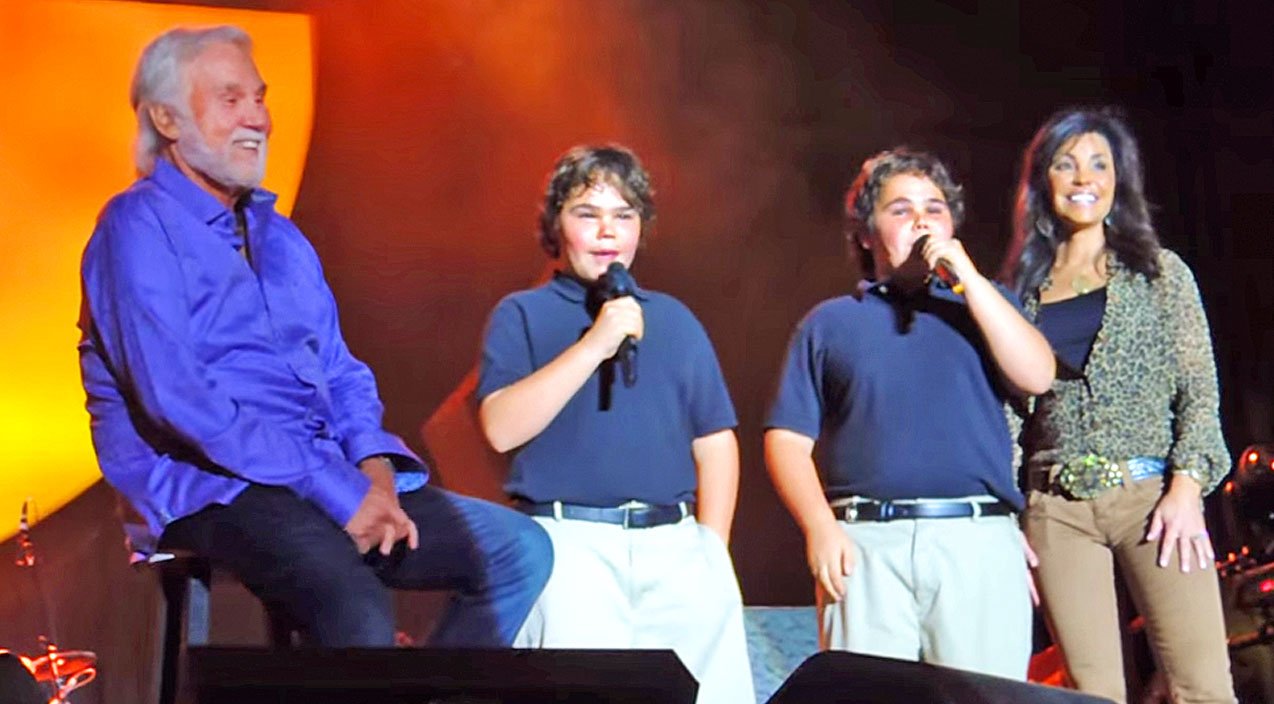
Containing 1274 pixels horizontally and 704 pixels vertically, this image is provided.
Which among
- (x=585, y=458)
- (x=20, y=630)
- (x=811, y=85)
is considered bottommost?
(x=20, y=630)

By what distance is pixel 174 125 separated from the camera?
2.74 m

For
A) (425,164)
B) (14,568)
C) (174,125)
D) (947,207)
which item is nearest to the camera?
(174,125)

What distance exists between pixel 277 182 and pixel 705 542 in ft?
5.74

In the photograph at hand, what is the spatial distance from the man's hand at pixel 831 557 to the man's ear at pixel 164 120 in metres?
1.34

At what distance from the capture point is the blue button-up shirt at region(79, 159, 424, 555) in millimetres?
2447

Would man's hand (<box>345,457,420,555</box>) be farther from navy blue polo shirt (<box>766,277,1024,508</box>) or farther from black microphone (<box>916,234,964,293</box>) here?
black microphone (<box>916,234,964,293</box>)

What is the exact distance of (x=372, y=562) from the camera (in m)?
2.53

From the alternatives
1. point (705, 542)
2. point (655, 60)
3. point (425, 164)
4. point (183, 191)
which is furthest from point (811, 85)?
point (183, 191)

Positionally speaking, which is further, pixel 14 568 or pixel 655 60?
pixel 655 60

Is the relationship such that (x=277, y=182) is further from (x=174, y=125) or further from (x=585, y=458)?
(x=585, y=458)

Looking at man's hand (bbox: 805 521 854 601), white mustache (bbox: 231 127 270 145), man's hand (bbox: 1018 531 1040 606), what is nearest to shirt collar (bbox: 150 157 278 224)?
white mustache (bbox: 231 127 270 145)

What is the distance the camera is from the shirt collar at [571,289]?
302 cm

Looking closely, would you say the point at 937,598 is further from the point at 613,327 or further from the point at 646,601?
the point at 613,327

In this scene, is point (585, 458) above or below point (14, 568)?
above
